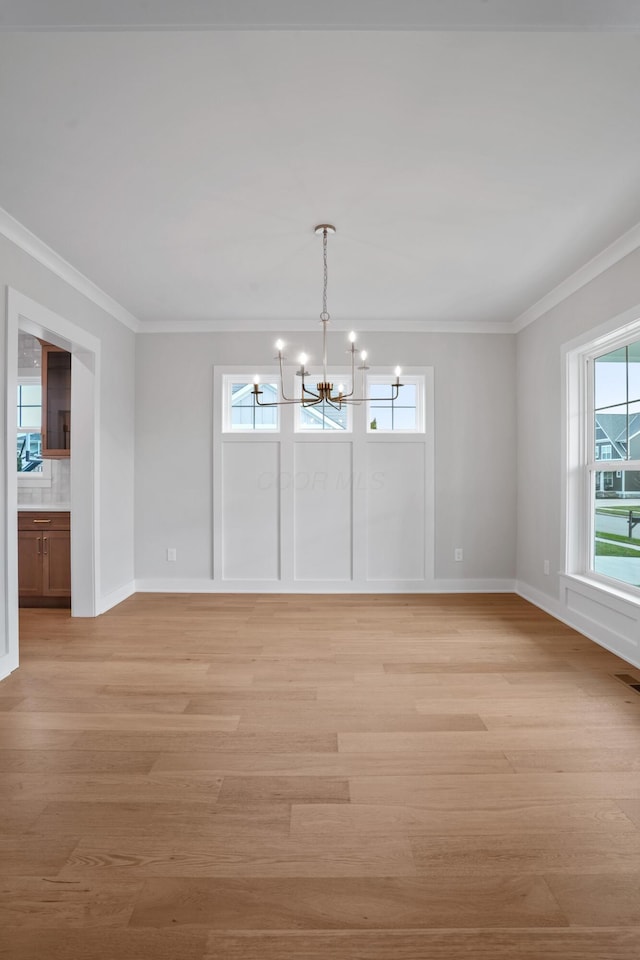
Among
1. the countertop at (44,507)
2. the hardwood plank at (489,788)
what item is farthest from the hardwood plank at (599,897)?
the countertop at (44,507)

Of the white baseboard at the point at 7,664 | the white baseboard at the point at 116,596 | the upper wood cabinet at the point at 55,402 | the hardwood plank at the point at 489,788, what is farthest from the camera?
the upper wood cabinet at the point at 55,402

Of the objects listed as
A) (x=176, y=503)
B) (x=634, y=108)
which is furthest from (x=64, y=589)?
(x=634, y=108)

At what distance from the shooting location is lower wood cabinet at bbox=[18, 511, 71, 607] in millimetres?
4773

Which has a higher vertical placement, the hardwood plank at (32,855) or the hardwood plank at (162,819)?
the hardwood plank at (162,819)

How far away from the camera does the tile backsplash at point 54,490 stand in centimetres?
532

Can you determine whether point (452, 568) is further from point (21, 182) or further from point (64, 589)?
point (21, 182)

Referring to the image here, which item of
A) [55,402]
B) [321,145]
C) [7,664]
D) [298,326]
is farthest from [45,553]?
[321,145]

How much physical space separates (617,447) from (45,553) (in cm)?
484

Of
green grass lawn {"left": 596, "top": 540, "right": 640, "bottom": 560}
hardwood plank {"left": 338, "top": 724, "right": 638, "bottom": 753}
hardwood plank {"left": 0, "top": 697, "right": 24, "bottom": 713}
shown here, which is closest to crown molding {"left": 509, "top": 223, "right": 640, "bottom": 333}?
green grass lawn {"left": 596, "top": 540, "right": 640, "bottom": 560}

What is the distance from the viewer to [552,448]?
15.2 feet

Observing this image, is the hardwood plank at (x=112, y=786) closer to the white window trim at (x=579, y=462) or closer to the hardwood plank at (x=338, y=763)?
the hardwood plank at (x=338, y=763)

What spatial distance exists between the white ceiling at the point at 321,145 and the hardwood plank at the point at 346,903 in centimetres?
221

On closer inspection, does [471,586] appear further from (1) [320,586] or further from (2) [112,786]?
(2) [112,786]

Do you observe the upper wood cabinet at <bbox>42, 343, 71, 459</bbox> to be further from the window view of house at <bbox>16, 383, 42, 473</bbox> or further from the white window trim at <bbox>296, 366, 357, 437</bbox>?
the white window trim at <bbox>296, 366, 357, 437</bbox>
